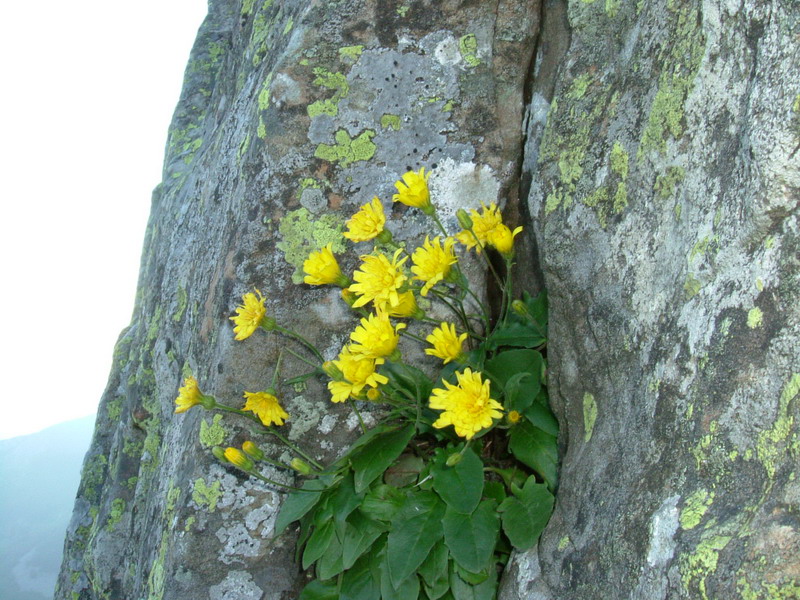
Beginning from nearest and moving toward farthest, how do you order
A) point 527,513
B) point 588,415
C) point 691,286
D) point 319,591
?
point 691,286 < point 588,415 < point 527,513 < point 319,591

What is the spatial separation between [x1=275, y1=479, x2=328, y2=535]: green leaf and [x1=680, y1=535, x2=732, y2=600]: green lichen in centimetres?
136

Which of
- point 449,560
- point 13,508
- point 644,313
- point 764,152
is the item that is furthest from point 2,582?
point 764,152

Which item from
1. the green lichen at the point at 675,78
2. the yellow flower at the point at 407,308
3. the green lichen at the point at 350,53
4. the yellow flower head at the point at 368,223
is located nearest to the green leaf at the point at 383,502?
the yellow flower at the point at 407,308

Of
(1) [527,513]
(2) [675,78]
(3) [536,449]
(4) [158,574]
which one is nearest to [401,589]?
(1) [527,513]

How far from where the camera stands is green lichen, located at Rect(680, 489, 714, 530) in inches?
61.4

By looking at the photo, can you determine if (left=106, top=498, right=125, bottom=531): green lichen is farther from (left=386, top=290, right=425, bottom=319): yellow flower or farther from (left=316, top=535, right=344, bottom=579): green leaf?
(left=386, top=290, right=425, bottom=319): yellow flower

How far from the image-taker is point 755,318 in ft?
4.99

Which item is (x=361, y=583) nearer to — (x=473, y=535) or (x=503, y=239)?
(x=473, y=535)

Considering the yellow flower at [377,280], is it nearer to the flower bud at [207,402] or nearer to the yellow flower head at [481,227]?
the yellow flower head at [481,227]

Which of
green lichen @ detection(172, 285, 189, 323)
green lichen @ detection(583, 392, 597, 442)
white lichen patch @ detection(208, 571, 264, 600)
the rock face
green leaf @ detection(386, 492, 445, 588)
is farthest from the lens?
green lichen @ detection(172, 285, 189, 323)

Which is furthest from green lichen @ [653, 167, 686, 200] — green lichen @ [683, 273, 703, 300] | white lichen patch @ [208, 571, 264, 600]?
white lichen patch @ [208, 571, 264, 600]

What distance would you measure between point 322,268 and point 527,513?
1.05 meters

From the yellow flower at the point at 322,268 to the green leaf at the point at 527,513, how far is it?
943 mm

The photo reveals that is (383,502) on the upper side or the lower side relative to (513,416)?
lower
